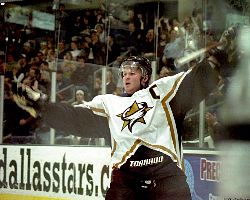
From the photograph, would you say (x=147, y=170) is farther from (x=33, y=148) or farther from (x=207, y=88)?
(x=33, y=148)

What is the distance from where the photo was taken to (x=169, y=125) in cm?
394

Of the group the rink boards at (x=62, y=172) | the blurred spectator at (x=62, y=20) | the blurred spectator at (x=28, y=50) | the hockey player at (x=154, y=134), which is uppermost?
the blurred spectator at (x=62, y=20)

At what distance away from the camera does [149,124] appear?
394 centimetres

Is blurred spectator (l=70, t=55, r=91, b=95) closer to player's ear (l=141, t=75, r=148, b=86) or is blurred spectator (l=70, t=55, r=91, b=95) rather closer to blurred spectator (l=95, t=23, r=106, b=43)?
blurred spectator (l=95, t=23, r=106, b=43)

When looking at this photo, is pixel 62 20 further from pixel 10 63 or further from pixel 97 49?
pixel 10 63

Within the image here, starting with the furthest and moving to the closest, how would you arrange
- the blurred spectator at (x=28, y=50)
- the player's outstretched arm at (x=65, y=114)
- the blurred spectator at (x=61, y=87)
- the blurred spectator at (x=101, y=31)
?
the blurred spectator at (x=28, y=50) → the blurred spectator at (x=61, y=87) → the blurred spectator at (x=101, y=31) → the player's outstretched arm at (x=65, y=114)

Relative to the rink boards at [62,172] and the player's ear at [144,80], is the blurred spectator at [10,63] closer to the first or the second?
the rink boards at [62,172]

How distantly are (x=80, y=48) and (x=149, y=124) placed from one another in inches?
60.7

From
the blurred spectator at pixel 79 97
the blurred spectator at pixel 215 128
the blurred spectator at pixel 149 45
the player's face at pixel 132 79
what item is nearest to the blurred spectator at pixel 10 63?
the blurred spectator at pixel 79 97

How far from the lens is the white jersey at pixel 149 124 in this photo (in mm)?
3932

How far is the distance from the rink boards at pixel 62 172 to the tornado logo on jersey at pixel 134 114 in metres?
0.65

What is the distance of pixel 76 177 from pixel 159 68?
1.13 m

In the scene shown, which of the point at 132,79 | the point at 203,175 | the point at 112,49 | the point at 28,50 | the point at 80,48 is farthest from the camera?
the point at 28,50

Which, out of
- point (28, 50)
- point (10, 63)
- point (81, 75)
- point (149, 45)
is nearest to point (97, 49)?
point (81, 75)
